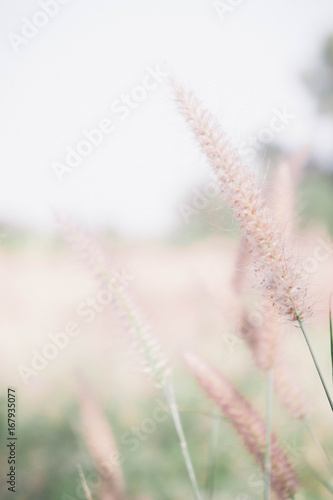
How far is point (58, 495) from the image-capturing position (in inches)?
65.6

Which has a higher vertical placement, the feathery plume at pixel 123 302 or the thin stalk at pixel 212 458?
the feathery plume at pixel 123 302

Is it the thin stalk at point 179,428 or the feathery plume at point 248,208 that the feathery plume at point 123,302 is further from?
the feathery plume at point 248,208

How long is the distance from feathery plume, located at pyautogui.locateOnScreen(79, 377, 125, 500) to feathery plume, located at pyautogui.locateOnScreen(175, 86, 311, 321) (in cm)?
41

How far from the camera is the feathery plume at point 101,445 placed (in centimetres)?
73

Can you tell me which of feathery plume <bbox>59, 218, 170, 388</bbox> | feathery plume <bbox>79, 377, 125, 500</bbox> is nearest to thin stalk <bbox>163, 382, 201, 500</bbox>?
feathery plume <bbox>59, 218, 170, 388</bbox>

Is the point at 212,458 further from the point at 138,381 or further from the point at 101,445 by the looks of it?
the point at 138,381

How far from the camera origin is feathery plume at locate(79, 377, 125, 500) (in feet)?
2.38

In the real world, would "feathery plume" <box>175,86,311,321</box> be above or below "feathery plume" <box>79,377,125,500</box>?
above

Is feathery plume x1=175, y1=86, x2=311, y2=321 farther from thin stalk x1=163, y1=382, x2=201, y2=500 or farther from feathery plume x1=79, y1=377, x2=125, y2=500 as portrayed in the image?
feathery plume x1=79, y1=377, x2=125, y2=500

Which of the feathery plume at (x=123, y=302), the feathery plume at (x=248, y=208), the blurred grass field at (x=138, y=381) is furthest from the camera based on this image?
the blurred grass field at (x=138, y=381)

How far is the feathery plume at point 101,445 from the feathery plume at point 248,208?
0.41m

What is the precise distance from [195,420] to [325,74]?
4956mm

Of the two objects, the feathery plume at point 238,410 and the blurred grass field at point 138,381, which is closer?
the feathery plume at point 238,410

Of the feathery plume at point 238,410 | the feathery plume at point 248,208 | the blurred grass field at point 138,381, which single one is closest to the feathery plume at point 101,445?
the blurred grass field at point 138,381
